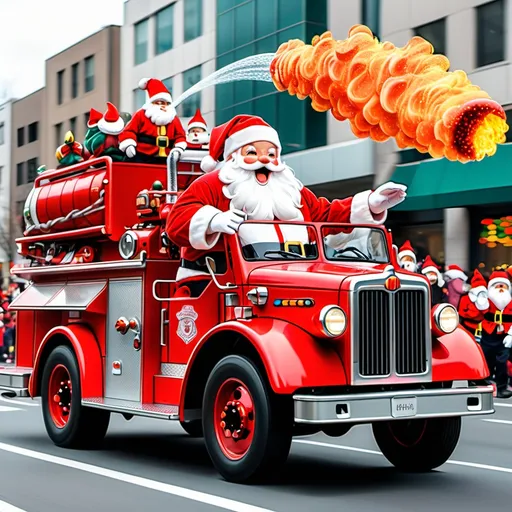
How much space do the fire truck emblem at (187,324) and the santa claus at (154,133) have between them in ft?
7.45

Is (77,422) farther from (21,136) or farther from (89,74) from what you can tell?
(21,136)

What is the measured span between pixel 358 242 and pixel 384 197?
56 centimetres

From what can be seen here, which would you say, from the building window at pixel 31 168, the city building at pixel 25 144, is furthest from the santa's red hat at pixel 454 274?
the building window at pixel 31 168

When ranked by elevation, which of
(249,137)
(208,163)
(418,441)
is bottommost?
(418,441)

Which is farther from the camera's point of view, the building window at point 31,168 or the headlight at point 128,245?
the building window at point 31,168

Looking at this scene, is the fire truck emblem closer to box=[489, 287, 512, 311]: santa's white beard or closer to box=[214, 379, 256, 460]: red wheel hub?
box=[214, 379, 256, 460]: red wheel hub

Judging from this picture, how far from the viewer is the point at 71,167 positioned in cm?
1148

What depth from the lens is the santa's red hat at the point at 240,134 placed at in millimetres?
9500

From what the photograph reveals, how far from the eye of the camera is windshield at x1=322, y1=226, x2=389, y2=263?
355 inches

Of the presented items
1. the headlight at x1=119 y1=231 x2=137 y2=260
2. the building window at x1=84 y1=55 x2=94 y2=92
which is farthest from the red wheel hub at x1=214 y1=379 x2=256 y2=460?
the building window at x1=84 y1=55 x2=94 y2=92

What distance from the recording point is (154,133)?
11.5 metres

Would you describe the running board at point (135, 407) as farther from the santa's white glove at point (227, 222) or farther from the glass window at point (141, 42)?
the glass window at point (141, 42)

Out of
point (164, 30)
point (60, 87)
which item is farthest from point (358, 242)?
point (60, 87)

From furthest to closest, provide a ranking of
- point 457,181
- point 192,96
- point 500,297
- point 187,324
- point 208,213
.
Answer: point 192,96
point 457,181
point 500,297
point 187,324
point 208,213
